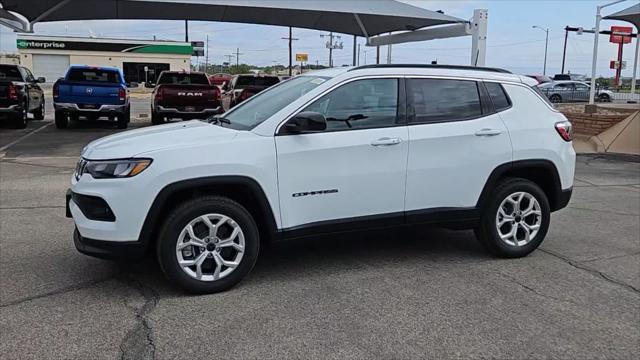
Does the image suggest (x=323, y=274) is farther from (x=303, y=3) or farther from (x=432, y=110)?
(x=303, y=3)

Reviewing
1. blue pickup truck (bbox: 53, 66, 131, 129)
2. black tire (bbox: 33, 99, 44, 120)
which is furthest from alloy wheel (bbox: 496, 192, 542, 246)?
black tire (bbox: 33, 99, 44, 120)

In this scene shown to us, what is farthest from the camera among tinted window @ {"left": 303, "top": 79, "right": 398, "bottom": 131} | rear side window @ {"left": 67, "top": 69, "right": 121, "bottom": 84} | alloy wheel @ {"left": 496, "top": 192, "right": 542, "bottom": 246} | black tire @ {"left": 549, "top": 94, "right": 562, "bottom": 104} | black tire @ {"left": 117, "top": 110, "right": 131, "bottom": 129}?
black tire @ {"left": 549, "top": 94, "right": 562, "bottom": 104}

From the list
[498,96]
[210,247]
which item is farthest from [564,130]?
[210,247]

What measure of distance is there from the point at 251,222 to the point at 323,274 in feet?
2.84

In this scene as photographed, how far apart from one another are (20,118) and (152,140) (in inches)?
579

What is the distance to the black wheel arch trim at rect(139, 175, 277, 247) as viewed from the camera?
4254 millimetres

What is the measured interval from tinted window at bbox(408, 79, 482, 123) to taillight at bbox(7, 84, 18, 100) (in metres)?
14.0

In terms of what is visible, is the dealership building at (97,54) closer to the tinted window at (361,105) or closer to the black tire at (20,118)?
the black tire at (20,118)

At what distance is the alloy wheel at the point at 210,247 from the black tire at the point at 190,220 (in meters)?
0.03

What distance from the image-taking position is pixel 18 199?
7.79 m

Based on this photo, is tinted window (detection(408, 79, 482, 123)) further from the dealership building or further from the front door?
the dealership building

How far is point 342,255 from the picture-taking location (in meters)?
5.55

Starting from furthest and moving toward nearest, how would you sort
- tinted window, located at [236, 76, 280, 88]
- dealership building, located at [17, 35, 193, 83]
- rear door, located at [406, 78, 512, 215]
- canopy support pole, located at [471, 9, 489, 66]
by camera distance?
dealership building, located at [17, 35, 193, 83]
tinted window, located at [236, 76, 280, 88]
canopy support pole, located at [471, 9, 489, 66]
rear door, located at [406, 78, 512, 215]

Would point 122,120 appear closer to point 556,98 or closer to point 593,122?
point 593,122
